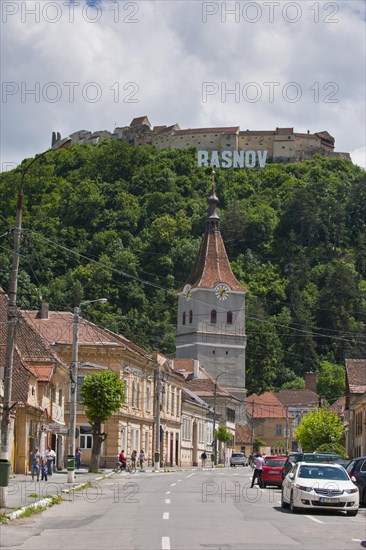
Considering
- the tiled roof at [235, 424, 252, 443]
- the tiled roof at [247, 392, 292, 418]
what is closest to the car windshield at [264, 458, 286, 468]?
the tiled roof at [235, 424, 252, 443]

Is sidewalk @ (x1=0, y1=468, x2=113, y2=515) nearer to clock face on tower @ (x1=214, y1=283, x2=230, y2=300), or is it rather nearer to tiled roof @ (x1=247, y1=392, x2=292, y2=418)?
clock face on tower @ (x1=214, y1=283, x2=230, y2=300)

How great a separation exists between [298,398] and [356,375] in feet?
240

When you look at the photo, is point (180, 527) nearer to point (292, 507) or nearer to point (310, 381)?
point (292, 507)

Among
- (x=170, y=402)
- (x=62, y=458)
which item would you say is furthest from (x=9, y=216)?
(x=62, y=458)

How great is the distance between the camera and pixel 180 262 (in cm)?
17500

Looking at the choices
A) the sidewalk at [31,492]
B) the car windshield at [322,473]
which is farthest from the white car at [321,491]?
the sidewalk at [31,492]

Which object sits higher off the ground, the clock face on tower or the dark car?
the clock face on tower

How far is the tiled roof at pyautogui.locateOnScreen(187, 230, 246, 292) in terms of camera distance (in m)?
134

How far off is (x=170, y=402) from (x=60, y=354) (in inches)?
855

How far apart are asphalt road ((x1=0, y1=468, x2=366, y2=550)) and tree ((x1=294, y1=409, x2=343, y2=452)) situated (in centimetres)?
4927

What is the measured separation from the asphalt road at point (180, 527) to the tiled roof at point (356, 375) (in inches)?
1912

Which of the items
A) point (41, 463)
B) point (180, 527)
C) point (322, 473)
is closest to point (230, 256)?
point (41, 463)

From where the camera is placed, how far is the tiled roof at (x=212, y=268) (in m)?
134

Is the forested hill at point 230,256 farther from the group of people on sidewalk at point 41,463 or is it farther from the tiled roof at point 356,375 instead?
the group of people on sidewalk at point 41,463
